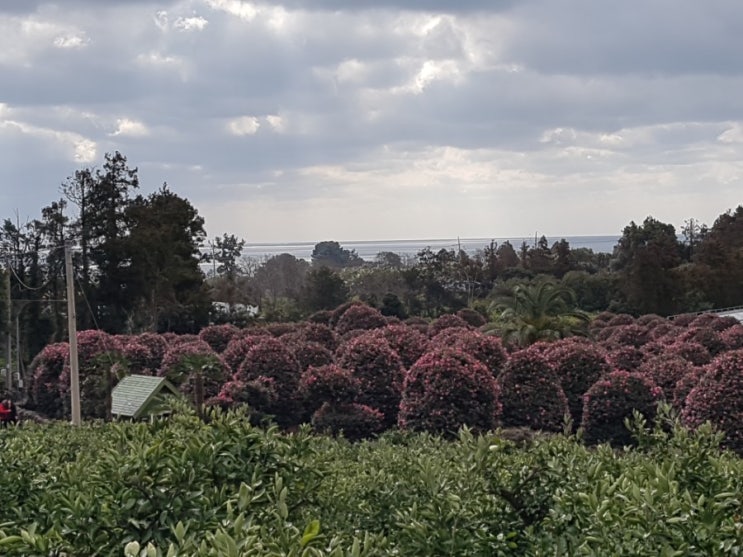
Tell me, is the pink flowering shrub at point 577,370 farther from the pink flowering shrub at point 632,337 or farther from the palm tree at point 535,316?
the pink flowering shrub at point 632,337

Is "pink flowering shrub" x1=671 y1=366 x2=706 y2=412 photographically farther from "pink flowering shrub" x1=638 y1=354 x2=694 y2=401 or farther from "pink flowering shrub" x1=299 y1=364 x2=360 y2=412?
"pink flowering shrub" x1=299 y1=364 x2=360 y2=412

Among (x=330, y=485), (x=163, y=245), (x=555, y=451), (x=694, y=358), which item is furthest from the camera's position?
(x=163, y=245)

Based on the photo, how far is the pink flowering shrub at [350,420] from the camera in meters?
13.3

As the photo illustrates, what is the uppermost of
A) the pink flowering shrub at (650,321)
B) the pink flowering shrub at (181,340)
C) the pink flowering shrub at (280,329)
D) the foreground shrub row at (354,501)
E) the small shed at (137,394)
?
the foreground shrub row at (354,501)

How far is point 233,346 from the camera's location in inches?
680

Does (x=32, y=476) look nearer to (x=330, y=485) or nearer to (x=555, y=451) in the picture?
(x=330, y=485)

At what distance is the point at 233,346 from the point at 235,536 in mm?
15299

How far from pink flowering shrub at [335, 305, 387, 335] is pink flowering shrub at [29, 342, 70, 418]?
6959 mm

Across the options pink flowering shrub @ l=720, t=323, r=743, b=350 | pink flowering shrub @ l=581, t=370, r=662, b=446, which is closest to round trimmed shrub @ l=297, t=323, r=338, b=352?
pink flowering shrub @ l=581, t=370, r=662, b=446

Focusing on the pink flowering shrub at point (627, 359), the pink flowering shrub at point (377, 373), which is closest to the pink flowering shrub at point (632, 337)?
the pink flowering shrub at point (627, 359)

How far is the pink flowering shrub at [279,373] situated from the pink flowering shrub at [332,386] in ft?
3.03

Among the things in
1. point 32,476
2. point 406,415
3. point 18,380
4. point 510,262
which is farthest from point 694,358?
point 510,262

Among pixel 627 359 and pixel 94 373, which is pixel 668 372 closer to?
pixel 627 359

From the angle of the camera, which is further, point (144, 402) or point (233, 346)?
point (233, 346)
